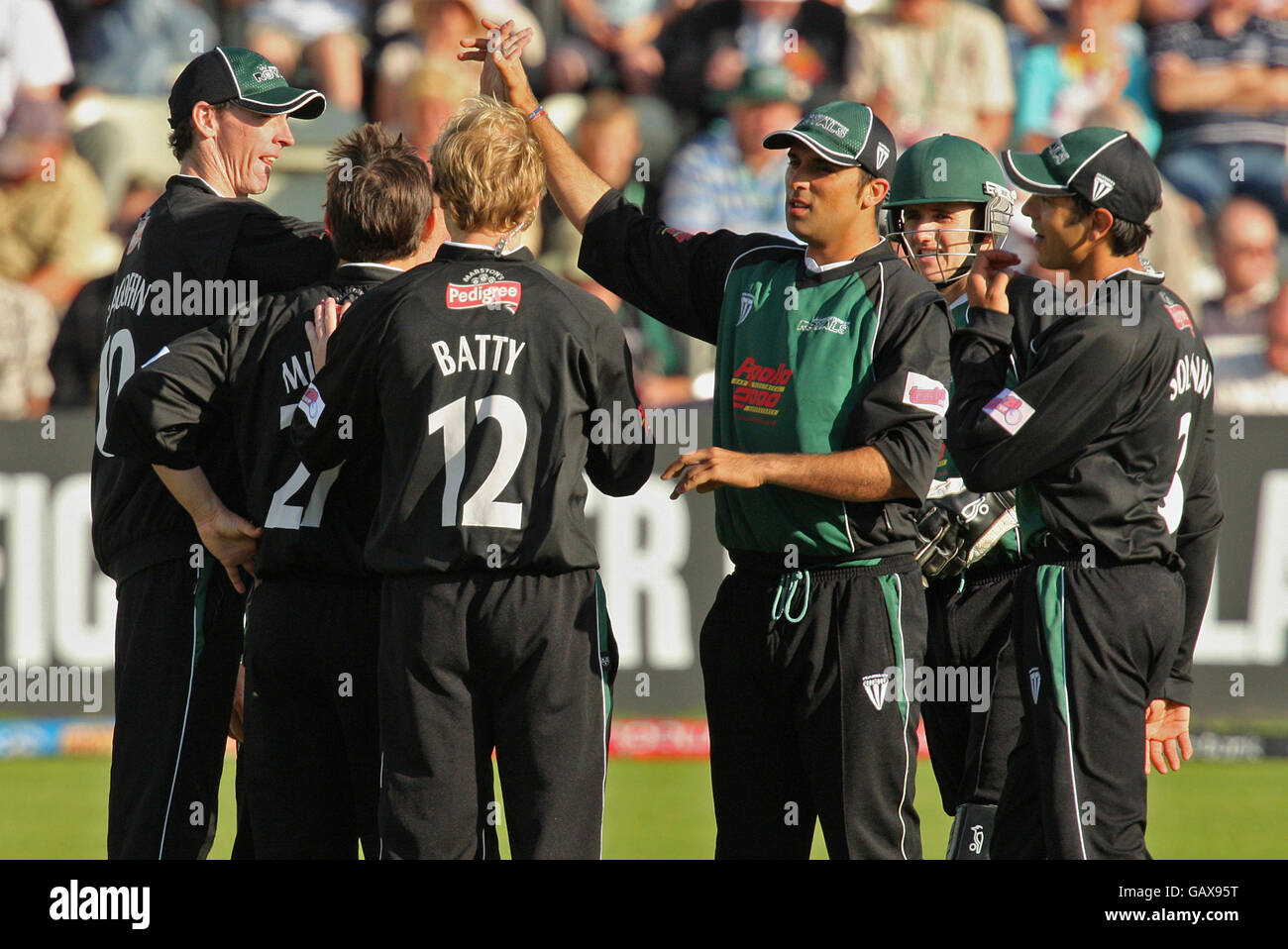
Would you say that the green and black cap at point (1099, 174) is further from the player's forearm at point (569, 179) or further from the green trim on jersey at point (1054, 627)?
the player's forearm at point (569, 179)

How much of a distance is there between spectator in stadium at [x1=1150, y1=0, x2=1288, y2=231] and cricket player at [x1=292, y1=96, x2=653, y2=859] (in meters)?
8.45

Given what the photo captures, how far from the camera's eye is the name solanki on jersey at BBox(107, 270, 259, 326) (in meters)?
4.91

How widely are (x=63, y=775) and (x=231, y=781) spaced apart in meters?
0.90

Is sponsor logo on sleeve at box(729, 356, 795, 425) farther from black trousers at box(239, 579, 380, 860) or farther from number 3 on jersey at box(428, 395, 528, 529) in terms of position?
black trousers at box(239, 579, 380, 860)

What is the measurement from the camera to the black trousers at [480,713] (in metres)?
4.22

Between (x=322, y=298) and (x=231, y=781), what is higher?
(x=322, y=298)

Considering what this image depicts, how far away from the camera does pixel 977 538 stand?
5.39 metres

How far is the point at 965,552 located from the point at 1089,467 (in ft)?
2.52

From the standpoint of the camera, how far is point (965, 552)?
17.7 ft

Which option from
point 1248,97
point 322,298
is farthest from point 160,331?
point 1248,97

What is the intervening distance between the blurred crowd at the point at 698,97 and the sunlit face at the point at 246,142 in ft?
18.3

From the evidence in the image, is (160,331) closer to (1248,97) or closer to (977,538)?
(977,538)

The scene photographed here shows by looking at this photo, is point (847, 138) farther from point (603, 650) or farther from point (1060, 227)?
point (603, 650)

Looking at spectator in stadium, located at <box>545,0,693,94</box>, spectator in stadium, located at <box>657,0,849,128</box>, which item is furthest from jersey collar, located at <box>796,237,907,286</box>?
spectator in stadium, located at <box>545,0,693,94</box>
